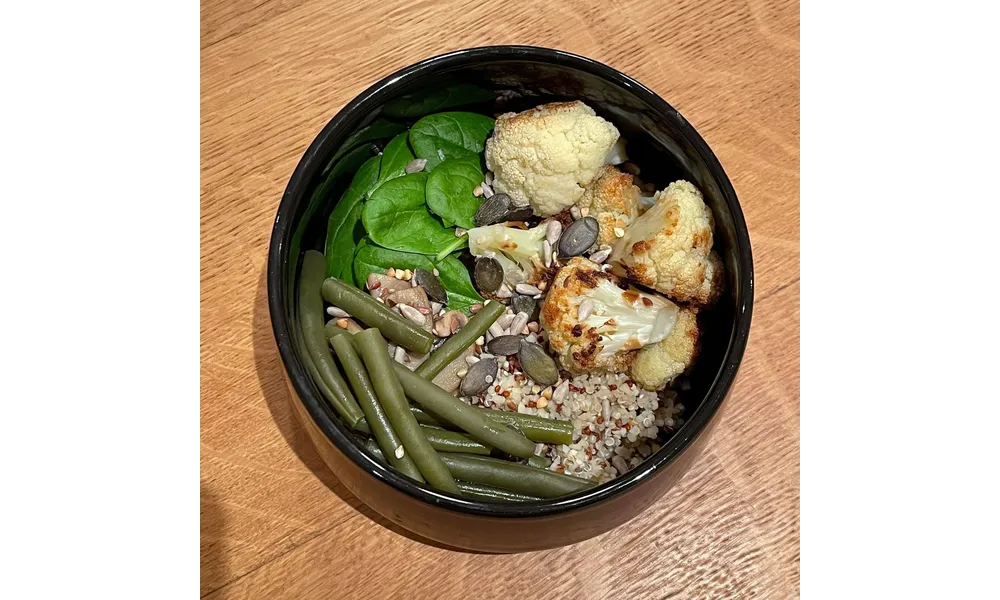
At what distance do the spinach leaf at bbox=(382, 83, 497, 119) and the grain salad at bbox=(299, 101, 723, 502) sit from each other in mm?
24

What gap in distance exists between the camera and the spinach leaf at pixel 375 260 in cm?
154

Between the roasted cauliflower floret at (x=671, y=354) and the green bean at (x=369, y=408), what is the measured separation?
42cm

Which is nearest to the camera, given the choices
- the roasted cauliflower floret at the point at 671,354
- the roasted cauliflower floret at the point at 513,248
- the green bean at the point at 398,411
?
the green bean at the point at 398,411

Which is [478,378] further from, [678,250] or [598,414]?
[678,250]

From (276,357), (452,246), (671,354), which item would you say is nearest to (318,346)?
(276,357)

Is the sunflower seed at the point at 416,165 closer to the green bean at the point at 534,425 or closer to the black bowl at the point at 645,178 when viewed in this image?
the black bowl at the point at 645,178

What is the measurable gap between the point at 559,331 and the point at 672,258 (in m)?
0.22

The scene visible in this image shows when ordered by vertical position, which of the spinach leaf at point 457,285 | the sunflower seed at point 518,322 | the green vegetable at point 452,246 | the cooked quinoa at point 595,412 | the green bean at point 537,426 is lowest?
the cooked quinoa at point 595,412

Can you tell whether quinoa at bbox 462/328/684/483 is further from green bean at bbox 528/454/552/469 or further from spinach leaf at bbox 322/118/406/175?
spinach leaf at bbox 322/118/406/175

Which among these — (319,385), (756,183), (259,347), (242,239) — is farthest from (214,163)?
(756,183)

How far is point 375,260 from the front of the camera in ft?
5.07

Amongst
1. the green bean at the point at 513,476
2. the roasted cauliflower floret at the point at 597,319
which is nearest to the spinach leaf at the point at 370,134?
the roasted cauliflower floret at the point at 597,319

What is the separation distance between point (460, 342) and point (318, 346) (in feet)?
0.79

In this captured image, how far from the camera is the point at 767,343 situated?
1606mm
